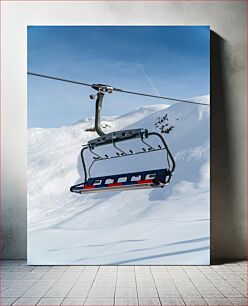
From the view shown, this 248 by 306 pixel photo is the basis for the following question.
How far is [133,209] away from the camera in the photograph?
6.15 m

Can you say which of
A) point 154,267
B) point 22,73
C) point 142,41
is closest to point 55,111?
point 22,73

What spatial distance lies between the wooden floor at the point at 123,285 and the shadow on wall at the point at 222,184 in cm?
27

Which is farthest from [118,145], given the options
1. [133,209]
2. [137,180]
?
[133,209]

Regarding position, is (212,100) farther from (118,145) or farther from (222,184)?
(118,145)

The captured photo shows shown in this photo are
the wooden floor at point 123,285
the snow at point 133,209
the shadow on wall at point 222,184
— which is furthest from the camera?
the shadow on wall at point 222,184

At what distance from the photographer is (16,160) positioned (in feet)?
20.8

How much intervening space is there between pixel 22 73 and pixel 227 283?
118 inches

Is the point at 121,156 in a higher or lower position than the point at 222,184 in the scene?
higher

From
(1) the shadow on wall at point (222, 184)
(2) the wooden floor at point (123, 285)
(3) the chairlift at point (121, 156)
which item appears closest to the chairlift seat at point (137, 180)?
(3) the chairlift at point (121, 156)

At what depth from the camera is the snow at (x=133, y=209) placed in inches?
241

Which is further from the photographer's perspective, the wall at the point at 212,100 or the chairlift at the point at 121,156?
the wall at the point at 212,100

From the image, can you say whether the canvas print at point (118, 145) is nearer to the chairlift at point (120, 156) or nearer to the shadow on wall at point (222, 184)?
the chairlift at point (120, 156)

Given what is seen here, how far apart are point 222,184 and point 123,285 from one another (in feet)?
5.74

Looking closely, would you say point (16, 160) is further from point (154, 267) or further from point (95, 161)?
point (154, 267)
